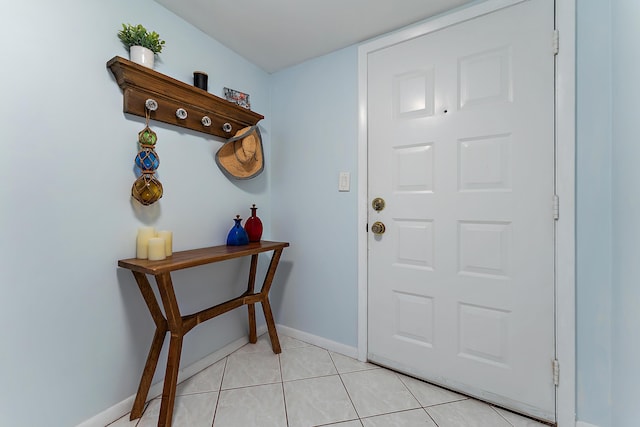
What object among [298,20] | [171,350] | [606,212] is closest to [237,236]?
[171,350]

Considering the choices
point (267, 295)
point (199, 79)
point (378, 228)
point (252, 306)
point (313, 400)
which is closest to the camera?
point (313, 400)

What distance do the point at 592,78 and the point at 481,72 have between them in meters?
0.43

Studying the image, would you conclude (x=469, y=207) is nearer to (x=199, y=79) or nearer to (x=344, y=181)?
(x=344, y=181)

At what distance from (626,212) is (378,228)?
105cm

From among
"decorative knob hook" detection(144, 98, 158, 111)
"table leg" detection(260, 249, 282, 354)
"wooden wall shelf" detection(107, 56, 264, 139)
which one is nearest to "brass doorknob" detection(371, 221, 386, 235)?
"table leg" detection(260, 249, 282, 354)

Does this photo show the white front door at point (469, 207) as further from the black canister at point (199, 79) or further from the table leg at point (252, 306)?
the black canister at point (199, 79)

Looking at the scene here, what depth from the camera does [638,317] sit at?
0.95 meters

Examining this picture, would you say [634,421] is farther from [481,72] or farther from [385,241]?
[481,72]

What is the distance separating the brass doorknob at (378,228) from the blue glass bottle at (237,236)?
0.84m

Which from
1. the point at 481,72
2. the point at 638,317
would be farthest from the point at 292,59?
the point at 638,317

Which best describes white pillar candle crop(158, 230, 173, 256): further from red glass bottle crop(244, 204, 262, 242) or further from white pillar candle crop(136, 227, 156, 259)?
red glass bottle crop(244, 204, 262, 242)

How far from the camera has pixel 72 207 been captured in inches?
45.2

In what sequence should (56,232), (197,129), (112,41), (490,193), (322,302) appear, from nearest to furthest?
(56,232)
(112,41)
(490,193)
(197,129)
(322,302)

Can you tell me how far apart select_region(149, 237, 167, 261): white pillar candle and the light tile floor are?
0.76 m
